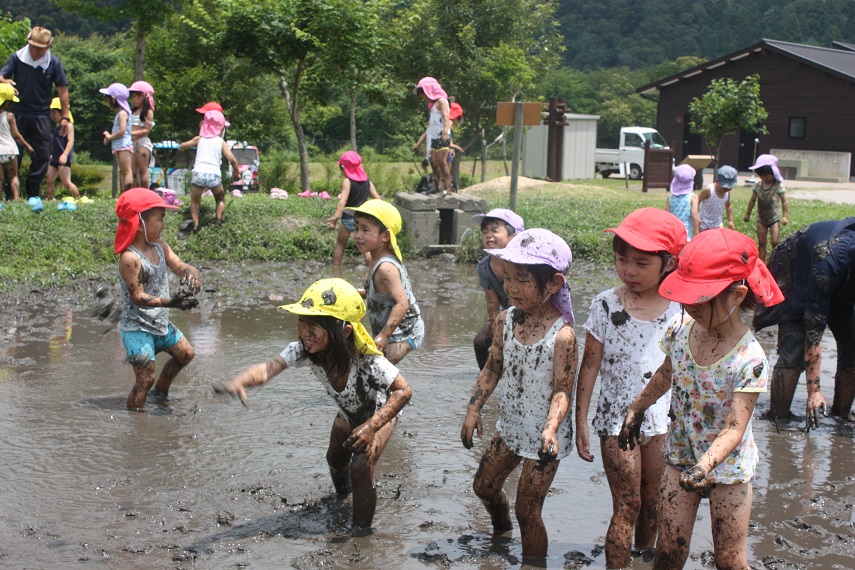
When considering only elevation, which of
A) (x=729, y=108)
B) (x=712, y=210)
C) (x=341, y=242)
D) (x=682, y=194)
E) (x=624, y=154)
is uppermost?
(x=729, y=108)

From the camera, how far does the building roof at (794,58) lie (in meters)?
35.2

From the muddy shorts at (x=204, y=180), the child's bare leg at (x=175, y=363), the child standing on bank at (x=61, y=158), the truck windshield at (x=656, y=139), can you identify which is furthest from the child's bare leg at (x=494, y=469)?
the truck windshield at (x=656, y=139)

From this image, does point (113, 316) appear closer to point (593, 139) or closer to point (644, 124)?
point (593, 139)

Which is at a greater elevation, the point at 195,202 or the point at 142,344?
the point at 195,202

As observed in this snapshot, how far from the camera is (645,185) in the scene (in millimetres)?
25484

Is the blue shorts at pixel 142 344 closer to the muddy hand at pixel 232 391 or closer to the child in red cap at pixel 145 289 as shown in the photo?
the child in red cap at pixel 145 289

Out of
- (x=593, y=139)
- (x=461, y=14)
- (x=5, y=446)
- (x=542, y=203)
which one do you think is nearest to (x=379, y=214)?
(x=5, y=446)

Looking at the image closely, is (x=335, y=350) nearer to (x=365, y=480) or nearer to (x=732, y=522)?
(x=365, y=480)

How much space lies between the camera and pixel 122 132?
1352 centimetres

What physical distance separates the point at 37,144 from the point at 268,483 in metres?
10.5

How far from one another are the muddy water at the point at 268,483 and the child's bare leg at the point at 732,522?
2.76 feet

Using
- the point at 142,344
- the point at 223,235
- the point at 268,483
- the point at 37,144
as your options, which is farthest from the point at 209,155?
the point at 268,483

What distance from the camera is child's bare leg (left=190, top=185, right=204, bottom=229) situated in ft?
43.3

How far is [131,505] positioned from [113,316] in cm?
237
